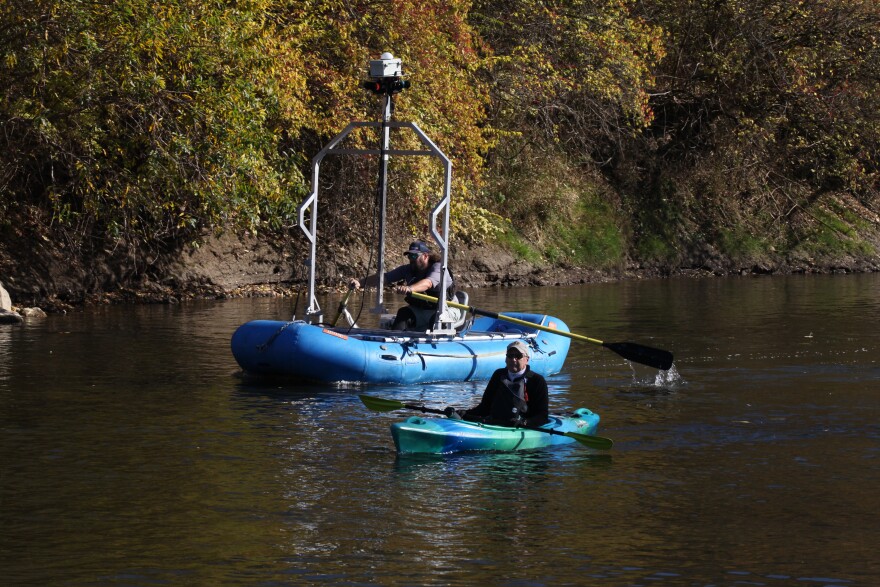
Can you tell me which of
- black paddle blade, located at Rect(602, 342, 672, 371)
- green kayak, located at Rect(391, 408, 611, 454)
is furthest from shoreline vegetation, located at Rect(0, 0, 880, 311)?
→ green kayak, located at Rect(391, 408, 611, 454)

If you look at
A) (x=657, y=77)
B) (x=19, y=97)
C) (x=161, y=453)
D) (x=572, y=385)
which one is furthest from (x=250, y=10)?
(x=657, y=77)

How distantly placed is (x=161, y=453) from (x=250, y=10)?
12.6 m

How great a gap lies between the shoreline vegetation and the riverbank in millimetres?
52

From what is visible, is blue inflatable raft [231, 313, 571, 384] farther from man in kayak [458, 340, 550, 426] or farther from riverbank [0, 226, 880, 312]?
riverbank [0, 226, 880, 312]

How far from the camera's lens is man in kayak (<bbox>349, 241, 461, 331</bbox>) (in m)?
17.3

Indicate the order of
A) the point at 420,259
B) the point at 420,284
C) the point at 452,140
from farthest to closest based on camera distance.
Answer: the point at 452,140 < the point at 420,259 < the point at 420,284

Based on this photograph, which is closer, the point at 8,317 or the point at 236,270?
the point at 8,317

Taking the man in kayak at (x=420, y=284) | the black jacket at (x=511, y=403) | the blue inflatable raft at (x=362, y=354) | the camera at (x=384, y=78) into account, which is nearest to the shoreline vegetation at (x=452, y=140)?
the man in kayak at (x=420, y=284)

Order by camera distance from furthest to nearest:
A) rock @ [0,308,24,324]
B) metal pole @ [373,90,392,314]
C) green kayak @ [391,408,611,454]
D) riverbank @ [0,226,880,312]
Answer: riverbank @ [0,226,880,312], rock @ [0,308,24,324], metal pole @ [373,90,392,314], green kayak @ [391,408,611,454]

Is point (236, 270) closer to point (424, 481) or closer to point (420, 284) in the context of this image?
point (420, 284)

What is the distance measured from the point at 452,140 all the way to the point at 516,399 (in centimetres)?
1718

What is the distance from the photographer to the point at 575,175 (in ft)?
129

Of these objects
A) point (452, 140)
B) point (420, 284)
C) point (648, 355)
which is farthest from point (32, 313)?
point (648, 355)

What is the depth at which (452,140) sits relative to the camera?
1157 inches
